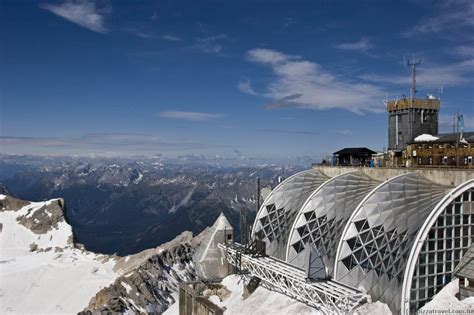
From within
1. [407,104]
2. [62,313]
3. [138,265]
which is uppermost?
[407,104]

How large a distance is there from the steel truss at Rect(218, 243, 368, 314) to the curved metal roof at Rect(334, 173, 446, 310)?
1.60 m

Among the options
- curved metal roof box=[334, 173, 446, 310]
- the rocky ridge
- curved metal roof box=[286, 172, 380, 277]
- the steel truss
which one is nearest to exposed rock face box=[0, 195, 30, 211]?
the rocky ridge

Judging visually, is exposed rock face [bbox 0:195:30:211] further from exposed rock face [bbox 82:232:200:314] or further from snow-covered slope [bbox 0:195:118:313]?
exposed rock face [bbox 82:232:200:314]

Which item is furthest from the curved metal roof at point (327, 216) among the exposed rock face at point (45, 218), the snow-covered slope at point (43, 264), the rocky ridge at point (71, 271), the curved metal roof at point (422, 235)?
the exposed rock face at point (45, 218)

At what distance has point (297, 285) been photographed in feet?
129

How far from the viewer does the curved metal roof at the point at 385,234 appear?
3350cm

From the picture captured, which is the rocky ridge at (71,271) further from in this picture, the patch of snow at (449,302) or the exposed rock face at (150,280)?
the patch of snow at (449,302)

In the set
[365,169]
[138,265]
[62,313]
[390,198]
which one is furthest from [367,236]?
[62,313]

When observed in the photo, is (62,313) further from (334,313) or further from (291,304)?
(334,313)

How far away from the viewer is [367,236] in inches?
1471

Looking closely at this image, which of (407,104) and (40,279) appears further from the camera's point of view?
(40,279)

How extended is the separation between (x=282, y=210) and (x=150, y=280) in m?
50.6

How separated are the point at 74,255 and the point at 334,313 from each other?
11135 cm

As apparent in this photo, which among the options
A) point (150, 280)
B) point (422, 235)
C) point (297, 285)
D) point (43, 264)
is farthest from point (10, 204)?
point (422, 235)
